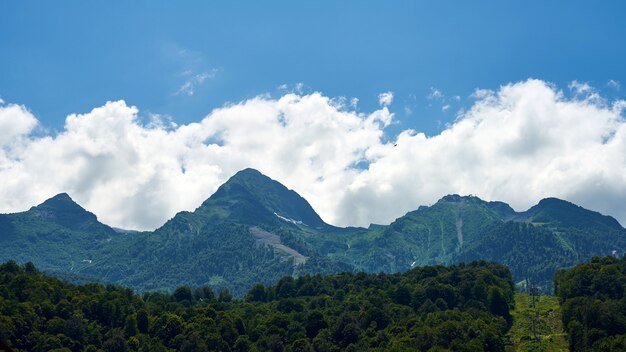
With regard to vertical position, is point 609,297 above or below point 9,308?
above

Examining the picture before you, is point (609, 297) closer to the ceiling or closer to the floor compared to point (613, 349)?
closer to the ceiling

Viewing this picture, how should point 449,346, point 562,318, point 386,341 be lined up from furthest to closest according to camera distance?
1. point 562,318
2. point 386,341
3. point 449,346

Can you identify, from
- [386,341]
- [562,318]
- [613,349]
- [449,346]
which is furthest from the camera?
[562,318]

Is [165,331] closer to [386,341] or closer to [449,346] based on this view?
[386,341]

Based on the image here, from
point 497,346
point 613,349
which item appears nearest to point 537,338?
point 497,346

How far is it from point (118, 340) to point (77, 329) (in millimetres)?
12438

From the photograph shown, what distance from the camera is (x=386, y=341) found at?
177 metres

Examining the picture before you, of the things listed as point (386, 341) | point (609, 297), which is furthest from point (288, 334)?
point (609, 297)

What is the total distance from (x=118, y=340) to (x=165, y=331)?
15.8 m

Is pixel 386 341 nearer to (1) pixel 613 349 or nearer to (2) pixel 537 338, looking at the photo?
(2) pixel 537 338

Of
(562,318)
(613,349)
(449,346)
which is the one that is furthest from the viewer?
(562,318)

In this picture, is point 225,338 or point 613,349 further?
point 225,338

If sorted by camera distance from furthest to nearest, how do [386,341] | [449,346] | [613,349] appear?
[386,341] < [449,346] < [613,349]

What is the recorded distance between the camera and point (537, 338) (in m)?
183
